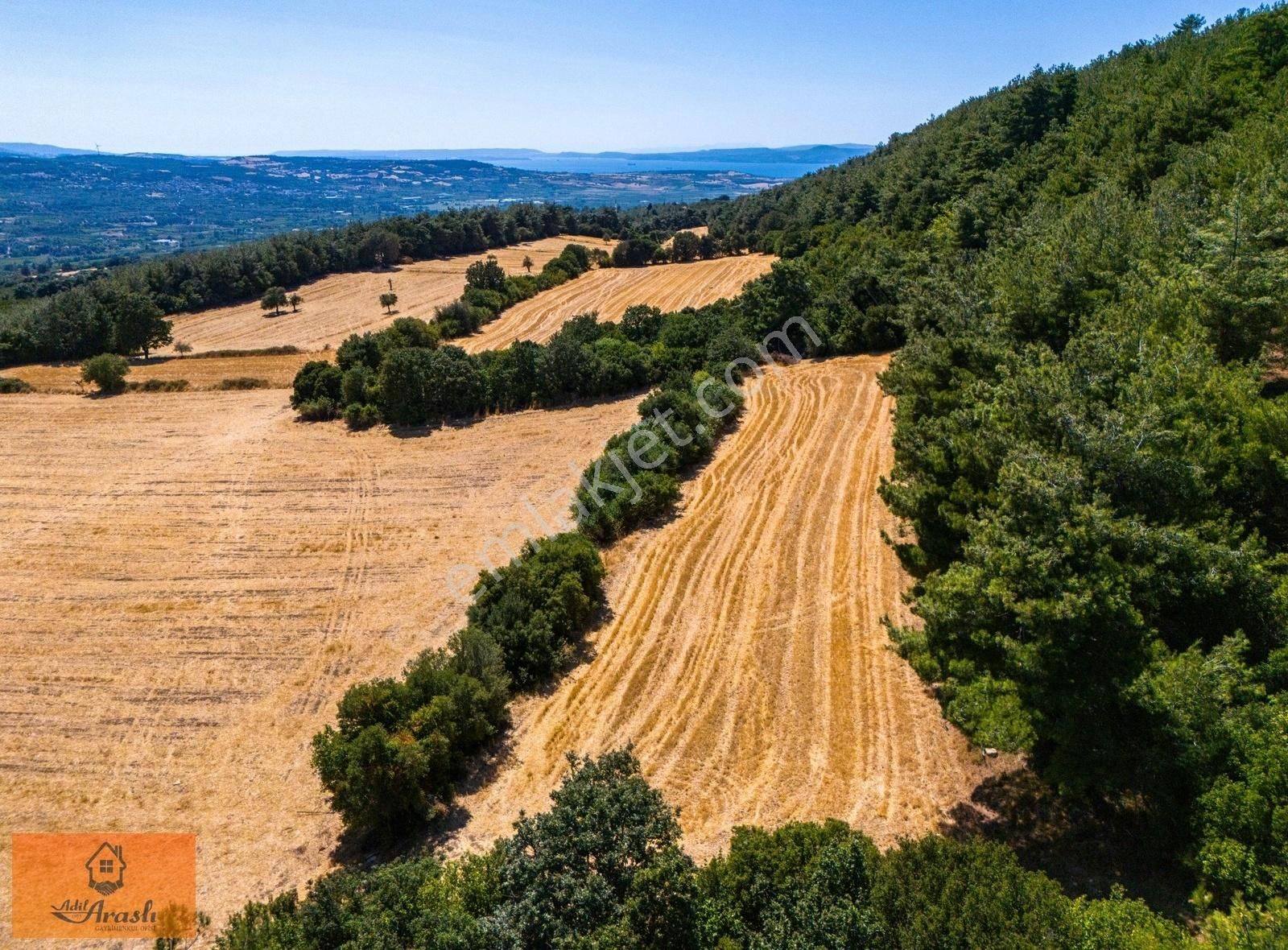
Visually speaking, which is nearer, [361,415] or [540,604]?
[540,604]

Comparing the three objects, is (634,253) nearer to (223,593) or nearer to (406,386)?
(406,386)

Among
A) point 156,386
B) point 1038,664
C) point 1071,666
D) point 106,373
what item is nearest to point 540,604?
point 1038,664

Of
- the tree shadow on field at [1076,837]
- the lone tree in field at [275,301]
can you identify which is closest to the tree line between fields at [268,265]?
the lone tree in field at [275,301]

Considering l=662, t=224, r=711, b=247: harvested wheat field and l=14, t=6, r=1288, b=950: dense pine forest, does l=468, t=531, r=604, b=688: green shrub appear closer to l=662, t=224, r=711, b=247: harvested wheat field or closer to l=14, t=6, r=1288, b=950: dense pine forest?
l=14, t=6, r=1288, b=950: dense pine forest

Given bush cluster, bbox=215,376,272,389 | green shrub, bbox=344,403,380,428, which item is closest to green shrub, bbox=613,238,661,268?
bush cluster, bbox=215,376,272,389

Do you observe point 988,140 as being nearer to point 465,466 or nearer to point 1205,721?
point 465,466
